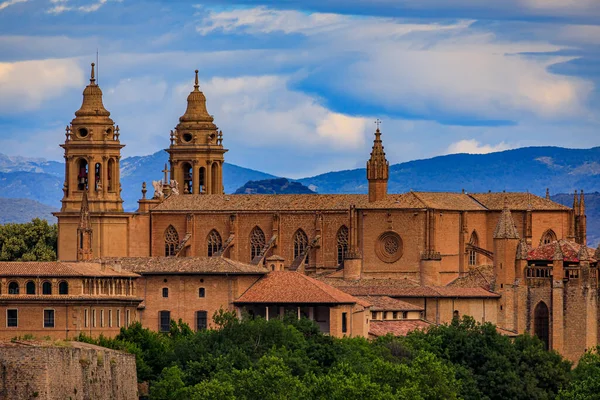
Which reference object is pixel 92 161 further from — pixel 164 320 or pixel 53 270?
pixel 53 270

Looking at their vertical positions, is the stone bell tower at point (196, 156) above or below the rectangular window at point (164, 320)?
above

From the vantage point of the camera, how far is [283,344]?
11688cm

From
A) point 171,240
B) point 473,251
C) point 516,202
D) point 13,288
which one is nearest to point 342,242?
point 473,251

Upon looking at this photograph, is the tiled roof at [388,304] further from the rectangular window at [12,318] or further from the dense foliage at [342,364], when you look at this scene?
the rectangular window at [12,318]

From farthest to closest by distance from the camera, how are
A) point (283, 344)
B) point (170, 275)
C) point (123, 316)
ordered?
point (170, 275), point (123, 316), point (283, 344)

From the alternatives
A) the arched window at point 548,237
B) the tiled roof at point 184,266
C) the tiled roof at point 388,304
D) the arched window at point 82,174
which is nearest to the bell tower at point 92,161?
the arched window at point 82,174

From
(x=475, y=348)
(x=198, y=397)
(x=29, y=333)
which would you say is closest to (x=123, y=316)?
(x=29, y=333)

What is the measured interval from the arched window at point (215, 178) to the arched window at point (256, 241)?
17521 millimetres

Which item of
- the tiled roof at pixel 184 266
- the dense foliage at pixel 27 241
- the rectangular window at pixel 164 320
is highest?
the dense foliage at pixel 27 241

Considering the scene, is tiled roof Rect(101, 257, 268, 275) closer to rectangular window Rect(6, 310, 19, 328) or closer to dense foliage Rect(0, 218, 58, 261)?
rectangular window Rect(6, 310, 19, 328)

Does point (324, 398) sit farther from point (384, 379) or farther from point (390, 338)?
point (390, 338)

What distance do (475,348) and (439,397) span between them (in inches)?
842

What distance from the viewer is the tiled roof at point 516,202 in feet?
503

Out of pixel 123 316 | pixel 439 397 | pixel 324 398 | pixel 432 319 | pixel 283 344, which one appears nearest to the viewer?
pixel 324 398
